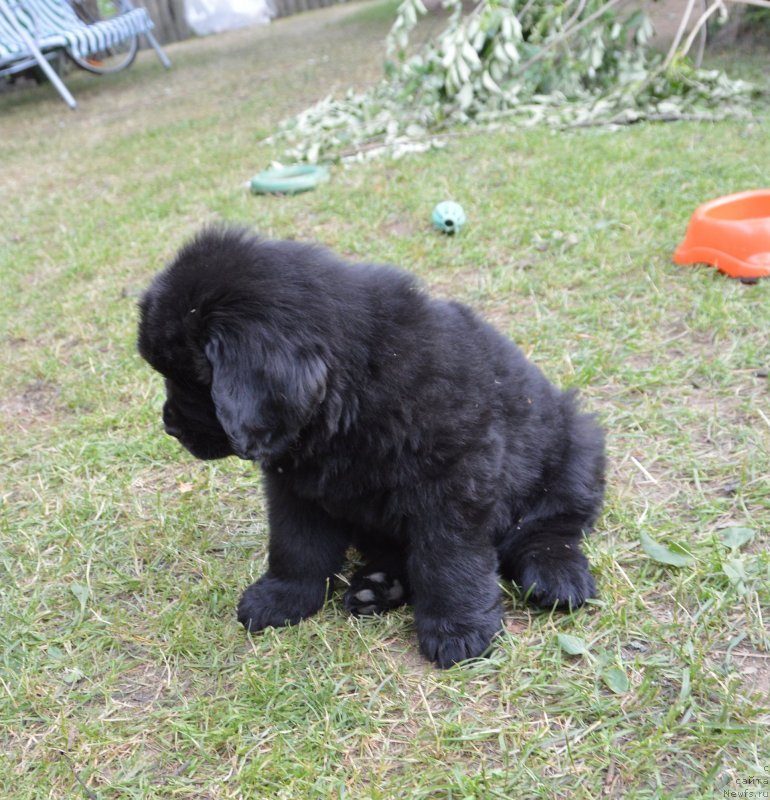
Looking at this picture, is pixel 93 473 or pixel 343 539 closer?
pixel 343 539

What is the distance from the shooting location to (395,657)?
2039 mm

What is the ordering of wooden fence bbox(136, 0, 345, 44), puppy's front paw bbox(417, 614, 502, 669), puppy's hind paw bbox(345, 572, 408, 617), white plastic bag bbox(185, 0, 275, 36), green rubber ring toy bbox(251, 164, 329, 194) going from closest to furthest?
puppy's front paw bbox(417, 614, 502, 669) < puppy's hind paw bbox(345, 572, 408, 617) < green rubber ring toy bbox(251, 164, 329, 194) < wooden fence bbox(136, 0, 345, 44) < white plastic bag bbox(185, 0, 275, 36)

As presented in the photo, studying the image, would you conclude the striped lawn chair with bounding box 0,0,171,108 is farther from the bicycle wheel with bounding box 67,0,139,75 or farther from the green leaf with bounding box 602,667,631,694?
the green leaf with bounding box 602,667,631,694

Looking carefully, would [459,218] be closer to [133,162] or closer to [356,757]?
[356,757]

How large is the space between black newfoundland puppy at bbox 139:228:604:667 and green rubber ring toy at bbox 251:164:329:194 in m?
3.49

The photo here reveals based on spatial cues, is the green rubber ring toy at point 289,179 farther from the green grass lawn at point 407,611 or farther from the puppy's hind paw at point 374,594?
the puppy's hind paw at point 374,594

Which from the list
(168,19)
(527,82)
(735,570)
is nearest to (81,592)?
(735,570)

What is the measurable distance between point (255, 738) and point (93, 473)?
58.6 inches

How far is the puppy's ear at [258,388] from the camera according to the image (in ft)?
5.63

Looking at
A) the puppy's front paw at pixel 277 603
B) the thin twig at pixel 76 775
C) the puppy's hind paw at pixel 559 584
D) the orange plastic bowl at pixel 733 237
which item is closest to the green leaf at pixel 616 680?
the puppy's hind paw at pixel 559 584

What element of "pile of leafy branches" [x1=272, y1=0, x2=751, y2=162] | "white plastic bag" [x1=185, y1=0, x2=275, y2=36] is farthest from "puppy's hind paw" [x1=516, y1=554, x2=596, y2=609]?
"white plastic bag" [x1=185, y1=0, x2=275, y2=36]

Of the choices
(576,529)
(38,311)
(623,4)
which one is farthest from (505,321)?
(623,4)

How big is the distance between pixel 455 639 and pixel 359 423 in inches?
23.6

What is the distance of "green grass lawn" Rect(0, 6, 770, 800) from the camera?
5.75 feet
